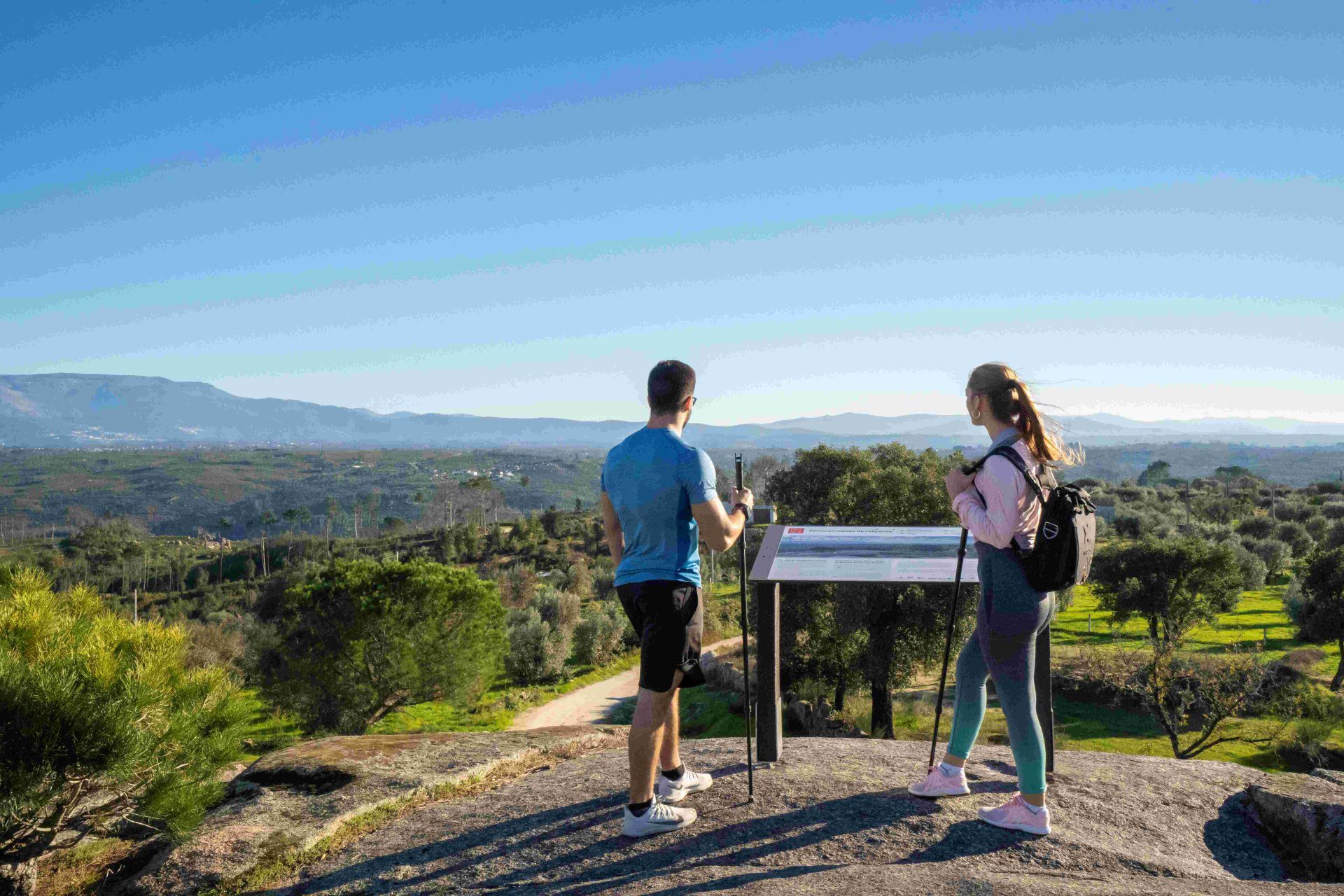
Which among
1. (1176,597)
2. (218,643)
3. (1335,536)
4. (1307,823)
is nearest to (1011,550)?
(1307,823)

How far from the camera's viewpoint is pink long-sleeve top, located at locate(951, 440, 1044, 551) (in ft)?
13.2

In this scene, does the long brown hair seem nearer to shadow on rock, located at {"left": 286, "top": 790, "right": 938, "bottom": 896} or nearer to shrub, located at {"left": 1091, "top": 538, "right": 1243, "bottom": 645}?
shadow on rock, located at {"left": 286, "top": 790, "right": 938, "bottom": 896}

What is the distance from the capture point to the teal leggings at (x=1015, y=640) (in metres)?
4.16

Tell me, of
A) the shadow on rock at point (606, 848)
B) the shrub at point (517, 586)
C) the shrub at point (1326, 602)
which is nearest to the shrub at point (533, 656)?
the shrub at point (517, 586)

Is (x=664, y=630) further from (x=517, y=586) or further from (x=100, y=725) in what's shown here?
(x=517, y=586)

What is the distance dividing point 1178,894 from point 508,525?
96814mm

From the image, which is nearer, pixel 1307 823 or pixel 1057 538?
pixel 1057 538

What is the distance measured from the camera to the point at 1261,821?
4.93 metres

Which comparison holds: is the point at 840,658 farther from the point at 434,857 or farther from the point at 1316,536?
the point at 1316,536

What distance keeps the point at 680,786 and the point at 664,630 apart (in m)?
1.26

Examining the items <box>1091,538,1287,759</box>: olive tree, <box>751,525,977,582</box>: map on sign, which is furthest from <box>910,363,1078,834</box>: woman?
<box>1091,538,1287,759</box>: olive tree

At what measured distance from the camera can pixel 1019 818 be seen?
4.39 m

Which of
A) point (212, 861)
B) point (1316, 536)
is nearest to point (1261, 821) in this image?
point (212, 861)

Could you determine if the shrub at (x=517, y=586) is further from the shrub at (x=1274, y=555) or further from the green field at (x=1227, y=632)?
the shrub at (x=1274, y=555)
